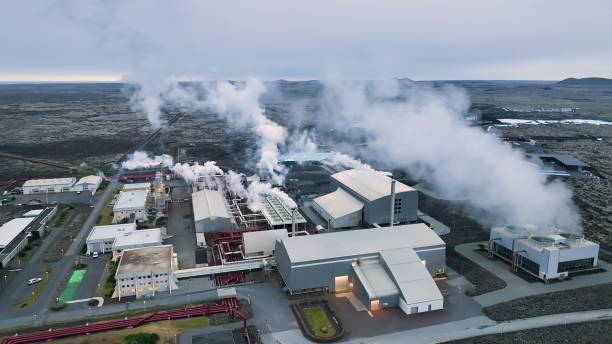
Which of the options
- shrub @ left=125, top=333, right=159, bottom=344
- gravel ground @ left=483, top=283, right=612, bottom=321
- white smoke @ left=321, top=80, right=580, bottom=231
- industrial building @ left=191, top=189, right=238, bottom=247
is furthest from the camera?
industrial building @ left=191, top=189, right=238, bottom=247

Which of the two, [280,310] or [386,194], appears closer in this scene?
[280,310]

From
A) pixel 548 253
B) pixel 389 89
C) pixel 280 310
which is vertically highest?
pixel 389 89

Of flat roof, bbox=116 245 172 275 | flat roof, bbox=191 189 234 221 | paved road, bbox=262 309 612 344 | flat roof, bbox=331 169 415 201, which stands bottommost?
paved road, bbox=262 309 612 344

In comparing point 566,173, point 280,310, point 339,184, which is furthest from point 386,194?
point 566,173

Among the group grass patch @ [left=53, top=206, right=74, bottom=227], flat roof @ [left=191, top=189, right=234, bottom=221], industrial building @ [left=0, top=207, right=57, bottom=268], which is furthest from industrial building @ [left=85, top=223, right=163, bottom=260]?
grass patch @ [left=53, top=206, right=74, bottom=227]

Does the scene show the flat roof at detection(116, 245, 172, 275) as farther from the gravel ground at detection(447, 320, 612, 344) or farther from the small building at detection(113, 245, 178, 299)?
the gravel ground at detection(447, 320, 612, 344)

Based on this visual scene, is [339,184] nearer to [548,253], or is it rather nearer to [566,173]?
[548,253]
